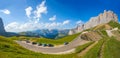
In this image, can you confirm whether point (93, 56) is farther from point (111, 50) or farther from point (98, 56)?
point (111, 50)

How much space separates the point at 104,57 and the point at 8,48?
3023 centimetres

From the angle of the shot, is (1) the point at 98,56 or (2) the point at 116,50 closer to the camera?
(1) the point at 98,56

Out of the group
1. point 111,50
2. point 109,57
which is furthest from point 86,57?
point 111,50

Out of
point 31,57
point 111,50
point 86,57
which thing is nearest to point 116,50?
point 111,50

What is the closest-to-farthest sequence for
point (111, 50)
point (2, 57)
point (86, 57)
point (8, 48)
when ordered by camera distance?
1. point (2, 57)
2. point (86, 57)
3. point (111, 50)
4. point (8, 48)

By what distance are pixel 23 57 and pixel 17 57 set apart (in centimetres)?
152

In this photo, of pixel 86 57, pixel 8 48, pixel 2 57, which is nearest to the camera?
pixel 2 57

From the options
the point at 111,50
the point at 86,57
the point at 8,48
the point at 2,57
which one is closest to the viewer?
the point at 2,57

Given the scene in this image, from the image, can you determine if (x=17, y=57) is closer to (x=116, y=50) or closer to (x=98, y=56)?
(x=98, y=56)

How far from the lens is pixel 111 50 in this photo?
64.8 metres

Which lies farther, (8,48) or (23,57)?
(8,48)

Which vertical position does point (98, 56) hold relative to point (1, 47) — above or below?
below

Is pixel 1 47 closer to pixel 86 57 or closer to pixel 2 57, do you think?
pixel 2 57

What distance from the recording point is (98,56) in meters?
59.2
